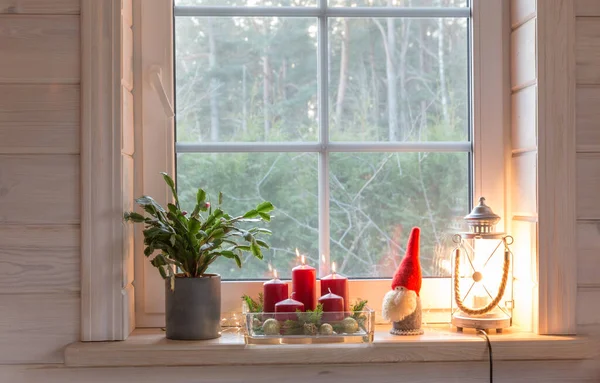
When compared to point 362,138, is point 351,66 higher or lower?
higher

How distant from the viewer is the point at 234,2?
5.64ft

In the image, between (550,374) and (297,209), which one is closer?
(550,374)

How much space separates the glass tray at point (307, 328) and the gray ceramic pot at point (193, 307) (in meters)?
0.07

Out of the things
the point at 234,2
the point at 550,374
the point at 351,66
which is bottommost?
the point at 550,374

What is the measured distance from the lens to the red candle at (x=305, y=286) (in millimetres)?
1602

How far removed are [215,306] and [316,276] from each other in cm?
26

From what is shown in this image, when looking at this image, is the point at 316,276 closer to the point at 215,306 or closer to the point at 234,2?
the point at 215,306

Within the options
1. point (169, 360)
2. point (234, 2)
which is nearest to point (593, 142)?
point (234, 2)

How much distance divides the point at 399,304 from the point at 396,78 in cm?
50

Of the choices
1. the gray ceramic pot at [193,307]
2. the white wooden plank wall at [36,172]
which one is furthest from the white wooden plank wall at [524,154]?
the white wooden plank wall at [36,172]

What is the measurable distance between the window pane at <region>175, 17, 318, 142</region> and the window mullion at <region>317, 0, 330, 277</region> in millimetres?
15

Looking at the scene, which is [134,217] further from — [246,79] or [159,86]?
[246,79]

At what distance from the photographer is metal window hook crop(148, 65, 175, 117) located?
1.66m

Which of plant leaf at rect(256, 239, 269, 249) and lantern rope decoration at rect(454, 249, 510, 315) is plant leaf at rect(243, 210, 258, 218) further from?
lantern rope decoration at rect(454, 249, 510, 315)
